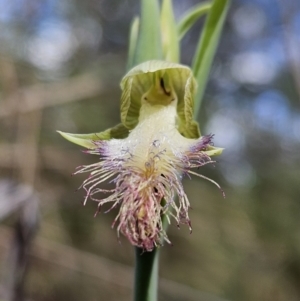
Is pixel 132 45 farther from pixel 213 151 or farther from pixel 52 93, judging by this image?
pixel 52 93

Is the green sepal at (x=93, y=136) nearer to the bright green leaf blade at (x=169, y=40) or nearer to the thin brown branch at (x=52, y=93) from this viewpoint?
the bright green leaf blade at (x=169, y=40)

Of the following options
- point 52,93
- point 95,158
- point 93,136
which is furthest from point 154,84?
point 95,158

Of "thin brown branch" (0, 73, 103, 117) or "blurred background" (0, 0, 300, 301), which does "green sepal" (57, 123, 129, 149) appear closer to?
"blurred background" (0, 0, 300, 301)

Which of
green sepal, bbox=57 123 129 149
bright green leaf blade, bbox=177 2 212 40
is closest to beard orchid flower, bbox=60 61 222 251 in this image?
green sepal, bbox=57 123 129 149

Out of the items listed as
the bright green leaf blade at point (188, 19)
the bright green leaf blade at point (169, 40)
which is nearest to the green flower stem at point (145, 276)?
the bright green leaf blade at point (169, 40)

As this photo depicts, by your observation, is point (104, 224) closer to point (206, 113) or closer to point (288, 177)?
point (206, 113)

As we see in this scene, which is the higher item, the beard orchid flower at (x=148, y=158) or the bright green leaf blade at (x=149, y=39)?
the bright green leaf blade at (x=149, y=39)

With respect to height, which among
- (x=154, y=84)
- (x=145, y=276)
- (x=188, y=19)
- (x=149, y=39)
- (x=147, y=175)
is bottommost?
(x=145, y=276)
